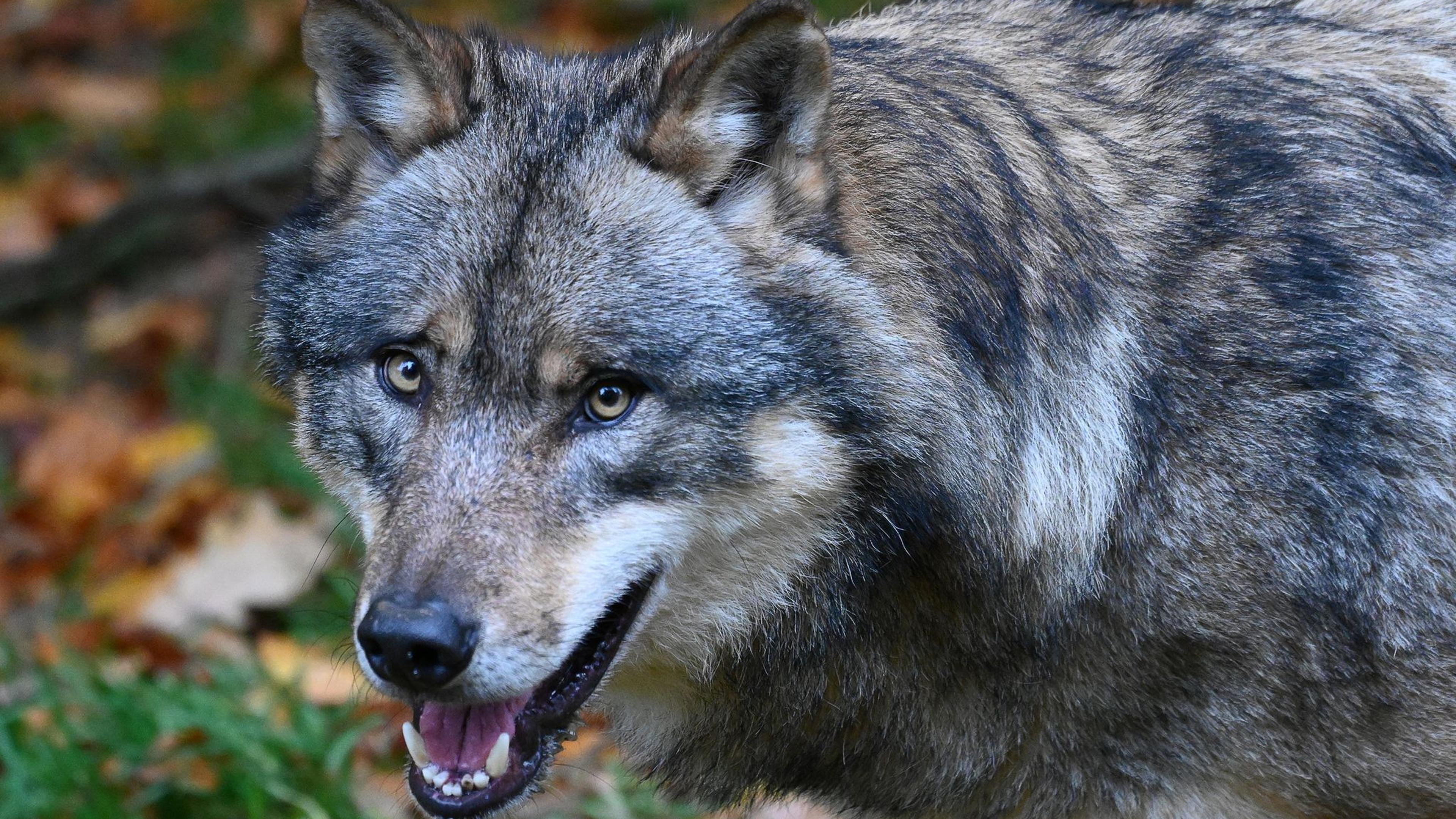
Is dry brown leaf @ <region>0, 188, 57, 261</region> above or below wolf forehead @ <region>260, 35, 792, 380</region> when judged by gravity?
below

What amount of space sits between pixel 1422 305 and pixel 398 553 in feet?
6.96

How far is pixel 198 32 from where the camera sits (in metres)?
9.75

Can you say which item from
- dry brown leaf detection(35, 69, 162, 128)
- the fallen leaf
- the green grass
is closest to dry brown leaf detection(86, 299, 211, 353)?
dry brown leaf detection(35, 69, 162, 128)

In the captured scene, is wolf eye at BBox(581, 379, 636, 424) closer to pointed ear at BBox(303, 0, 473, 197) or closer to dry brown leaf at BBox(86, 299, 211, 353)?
pointed ear at BBox(303, 0, 473, 197)

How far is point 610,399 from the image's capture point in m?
2.87

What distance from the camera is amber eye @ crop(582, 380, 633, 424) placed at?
9.39ft

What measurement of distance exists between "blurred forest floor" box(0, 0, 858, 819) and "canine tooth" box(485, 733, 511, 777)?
3.39 ft

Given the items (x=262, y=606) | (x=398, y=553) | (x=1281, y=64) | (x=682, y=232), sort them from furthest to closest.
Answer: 1. (x=262, y=606)
2. (x=1281, y=64)
3. (x=682, y=232)
4. (x=398, y=553)

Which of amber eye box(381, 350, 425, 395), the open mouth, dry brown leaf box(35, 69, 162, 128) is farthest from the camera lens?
dry brown leaf box(35, 69, 162, 128)

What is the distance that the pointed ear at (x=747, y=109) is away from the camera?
2797mm

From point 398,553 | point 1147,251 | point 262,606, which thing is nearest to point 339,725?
point 262,606

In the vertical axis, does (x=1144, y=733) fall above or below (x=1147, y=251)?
below

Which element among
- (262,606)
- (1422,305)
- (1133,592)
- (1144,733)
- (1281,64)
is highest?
(1281,64)

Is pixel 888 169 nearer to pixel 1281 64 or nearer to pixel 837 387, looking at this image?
pixel 837 387
